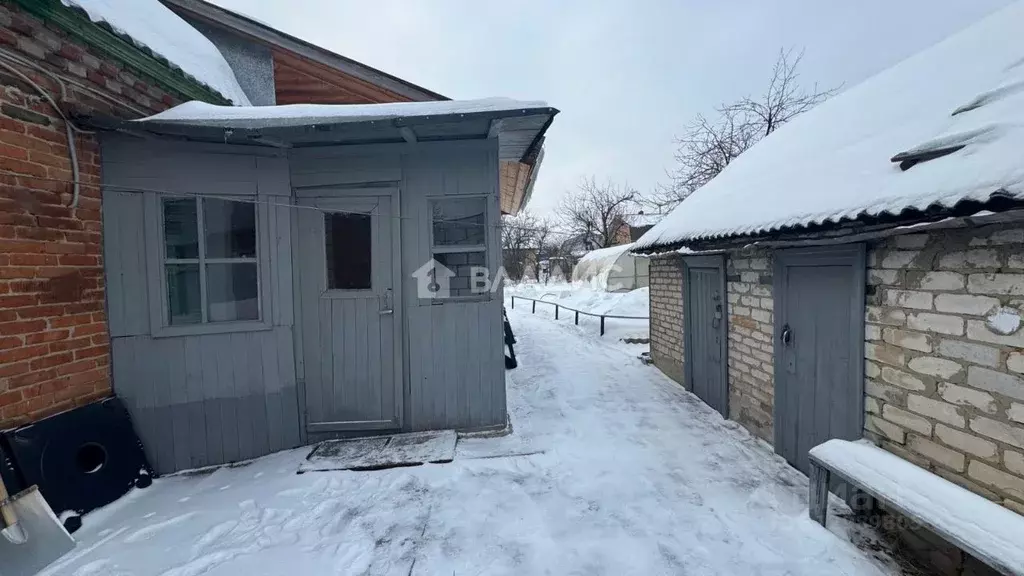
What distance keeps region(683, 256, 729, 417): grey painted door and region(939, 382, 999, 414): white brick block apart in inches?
95.8

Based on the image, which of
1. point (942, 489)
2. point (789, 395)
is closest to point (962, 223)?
point (942, 489)

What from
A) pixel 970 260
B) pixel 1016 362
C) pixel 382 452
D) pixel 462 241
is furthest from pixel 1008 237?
pixel 382 452

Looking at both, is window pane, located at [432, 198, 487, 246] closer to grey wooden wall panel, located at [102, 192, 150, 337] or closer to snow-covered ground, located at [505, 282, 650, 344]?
grey wooden wall panel, located at [102, 192, 150, 337]

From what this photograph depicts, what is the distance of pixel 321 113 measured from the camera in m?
3.36

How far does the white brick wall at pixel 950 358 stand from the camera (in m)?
2.06

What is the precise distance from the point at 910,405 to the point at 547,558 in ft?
8.07

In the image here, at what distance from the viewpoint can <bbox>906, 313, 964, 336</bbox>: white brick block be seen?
2301 millimetres

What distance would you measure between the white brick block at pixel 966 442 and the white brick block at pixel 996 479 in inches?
2.4

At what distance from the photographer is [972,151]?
216cm

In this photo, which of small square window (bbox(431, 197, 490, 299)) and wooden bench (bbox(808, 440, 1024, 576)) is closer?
wooden bench (bbox(808, 440, 1024, 576))

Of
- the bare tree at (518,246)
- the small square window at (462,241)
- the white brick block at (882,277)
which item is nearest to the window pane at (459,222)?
the small square window at (462,241)

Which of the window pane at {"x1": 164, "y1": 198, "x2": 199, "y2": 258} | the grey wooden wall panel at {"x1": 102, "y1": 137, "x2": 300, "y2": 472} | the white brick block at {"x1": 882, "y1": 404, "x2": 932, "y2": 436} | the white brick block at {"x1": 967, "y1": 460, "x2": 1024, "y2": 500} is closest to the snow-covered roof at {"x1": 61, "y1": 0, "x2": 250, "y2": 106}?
the grey wooden wall panel at {"x1": 102, "y1": 137, "x2": 300, "y2": 472}

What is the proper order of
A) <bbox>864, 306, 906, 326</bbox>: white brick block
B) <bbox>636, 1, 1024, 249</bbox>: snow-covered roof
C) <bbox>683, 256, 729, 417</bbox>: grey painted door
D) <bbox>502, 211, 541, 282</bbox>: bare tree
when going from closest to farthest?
<bbox>636, 1, 1024, 249</bbox>: snow-covered roof → <bbox>864, 306, 906, 326</bbox>: white brick block → <bbox>683, 256, 729, 417</bbox>: grey painted door → <bbox>502, 211, 541, 282</bbox>: bare tree

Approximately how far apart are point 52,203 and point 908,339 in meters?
5.87
